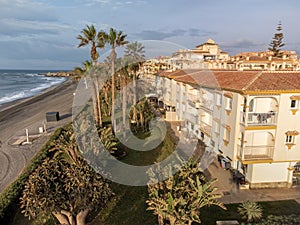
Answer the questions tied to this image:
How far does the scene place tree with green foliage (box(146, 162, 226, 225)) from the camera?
11273 millimetres

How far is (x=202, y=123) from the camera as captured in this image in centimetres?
2494

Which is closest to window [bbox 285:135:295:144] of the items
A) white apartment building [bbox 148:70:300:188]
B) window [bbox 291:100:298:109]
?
white apartment building [bbox 148:70:300:188]

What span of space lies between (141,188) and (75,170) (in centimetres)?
760

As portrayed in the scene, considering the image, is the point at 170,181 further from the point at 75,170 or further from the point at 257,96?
the point at 257,96

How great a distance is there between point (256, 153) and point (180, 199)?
29.6ft

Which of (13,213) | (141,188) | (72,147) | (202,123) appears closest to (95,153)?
(72,147)

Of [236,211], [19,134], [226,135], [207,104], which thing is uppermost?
[207,104]

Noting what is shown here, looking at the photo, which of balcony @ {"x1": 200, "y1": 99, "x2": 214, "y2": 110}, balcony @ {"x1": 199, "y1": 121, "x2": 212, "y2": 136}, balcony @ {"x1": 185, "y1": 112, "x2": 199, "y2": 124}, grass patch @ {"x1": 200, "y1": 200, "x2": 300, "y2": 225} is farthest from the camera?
balcony @ {"x1": 185, "y1": 112, "x2": 199, "y2": 124}

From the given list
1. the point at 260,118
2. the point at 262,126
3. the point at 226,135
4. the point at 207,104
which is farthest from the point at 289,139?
the point at 207,104

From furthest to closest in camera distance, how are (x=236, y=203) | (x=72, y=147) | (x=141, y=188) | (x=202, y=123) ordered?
(x=202, y=123) < (x=72, y=147) < (x=141, y=188) < (x=236, y=203)

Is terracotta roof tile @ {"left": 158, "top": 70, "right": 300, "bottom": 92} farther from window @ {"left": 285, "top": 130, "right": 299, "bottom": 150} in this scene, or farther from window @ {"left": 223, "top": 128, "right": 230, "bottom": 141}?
window @ {"left": 223, "top": 128, "right": 230, "bottom": 141}

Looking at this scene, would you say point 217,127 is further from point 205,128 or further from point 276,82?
point 276,82

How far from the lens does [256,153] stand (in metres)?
17.7

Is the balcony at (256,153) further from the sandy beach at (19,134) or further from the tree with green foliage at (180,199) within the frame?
the sandy beach at (19,134)
